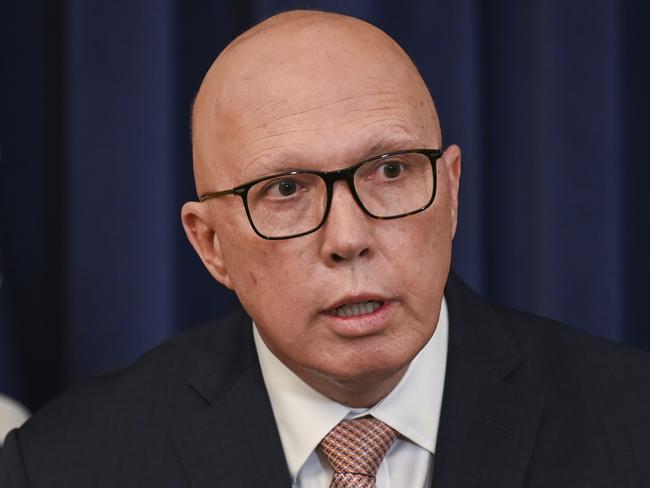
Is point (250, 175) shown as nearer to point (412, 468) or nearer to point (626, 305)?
point (412, 468)

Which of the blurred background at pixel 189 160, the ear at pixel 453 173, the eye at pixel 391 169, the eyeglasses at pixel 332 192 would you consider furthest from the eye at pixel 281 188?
the blurred background at pixel 189 160

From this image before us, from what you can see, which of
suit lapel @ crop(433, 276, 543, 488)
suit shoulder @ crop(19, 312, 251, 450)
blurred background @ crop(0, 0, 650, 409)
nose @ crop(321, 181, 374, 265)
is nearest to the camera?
nose @ crop(321, 181, 374, 265)

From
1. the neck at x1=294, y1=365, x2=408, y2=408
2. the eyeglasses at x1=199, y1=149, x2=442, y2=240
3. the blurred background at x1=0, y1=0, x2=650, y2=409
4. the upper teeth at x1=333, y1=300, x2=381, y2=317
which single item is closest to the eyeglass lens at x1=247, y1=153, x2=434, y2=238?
the eyeglasses at x1=199, y1=149, x2=442, y2=240

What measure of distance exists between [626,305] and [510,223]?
12.1 inches

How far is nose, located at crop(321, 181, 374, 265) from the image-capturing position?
3.58ft

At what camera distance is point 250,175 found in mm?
1165

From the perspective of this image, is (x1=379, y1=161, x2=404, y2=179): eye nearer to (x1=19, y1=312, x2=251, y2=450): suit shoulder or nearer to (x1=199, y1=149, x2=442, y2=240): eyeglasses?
(x1=199, y1=149, x2=442, y2=240): eyeglasses

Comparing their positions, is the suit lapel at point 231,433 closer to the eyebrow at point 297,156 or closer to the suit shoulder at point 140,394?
the suit shoulder at point 140,394

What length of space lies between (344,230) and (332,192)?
51 mm

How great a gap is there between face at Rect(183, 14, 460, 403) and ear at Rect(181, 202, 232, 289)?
77 mm

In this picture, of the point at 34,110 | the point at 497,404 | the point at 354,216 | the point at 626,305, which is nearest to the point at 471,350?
the point at 497,404

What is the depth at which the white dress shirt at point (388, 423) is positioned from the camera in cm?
127

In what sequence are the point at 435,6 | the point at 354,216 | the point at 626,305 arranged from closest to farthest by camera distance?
the point at 354,216, the point at 435,6, the point at 626,305

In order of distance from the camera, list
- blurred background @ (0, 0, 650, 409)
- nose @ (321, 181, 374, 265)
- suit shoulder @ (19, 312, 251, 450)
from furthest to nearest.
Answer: blurred background @ (0, 0, 650, 409)
suit shoulder @ (19, 312, 251, 450)
nose @ (321, 181, 374, 265)
